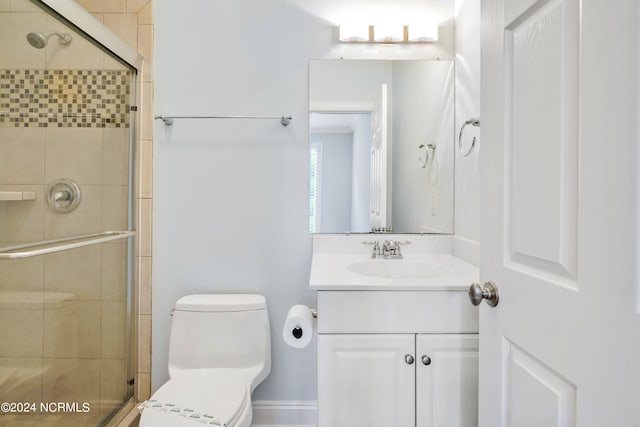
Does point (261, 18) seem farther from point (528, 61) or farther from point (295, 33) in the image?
point (528, 61)

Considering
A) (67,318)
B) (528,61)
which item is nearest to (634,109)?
(528,61)

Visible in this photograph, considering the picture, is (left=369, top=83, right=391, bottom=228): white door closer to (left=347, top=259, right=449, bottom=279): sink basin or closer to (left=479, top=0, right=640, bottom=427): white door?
(left=347, top=259, right=449, bottom=279): sink basin

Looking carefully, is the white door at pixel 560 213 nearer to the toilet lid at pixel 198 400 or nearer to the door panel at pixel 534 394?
the door panel at pixel 534 394

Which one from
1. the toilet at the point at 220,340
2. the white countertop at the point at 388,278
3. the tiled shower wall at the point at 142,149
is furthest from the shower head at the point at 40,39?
the white countertop at the point at 388,278

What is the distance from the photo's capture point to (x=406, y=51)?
183 cm

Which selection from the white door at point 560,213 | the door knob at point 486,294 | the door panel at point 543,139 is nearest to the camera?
the white door at point 560,213

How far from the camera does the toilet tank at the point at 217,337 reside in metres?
1.60

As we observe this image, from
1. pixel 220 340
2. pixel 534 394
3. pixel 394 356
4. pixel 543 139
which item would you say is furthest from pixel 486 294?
pixel 220 340

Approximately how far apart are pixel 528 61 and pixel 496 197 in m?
0.30

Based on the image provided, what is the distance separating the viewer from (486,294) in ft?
2.79

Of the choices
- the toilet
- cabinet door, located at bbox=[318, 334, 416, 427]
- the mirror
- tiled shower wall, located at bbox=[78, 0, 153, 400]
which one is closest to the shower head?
tiled shower wall, located at bbox=[78, 0, 153, 400]

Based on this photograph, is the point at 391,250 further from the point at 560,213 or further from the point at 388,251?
the point at 560,213

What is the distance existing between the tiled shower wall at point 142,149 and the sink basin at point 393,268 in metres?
1.07

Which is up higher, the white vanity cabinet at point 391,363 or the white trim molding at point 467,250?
the white trim molding at point 467,250
